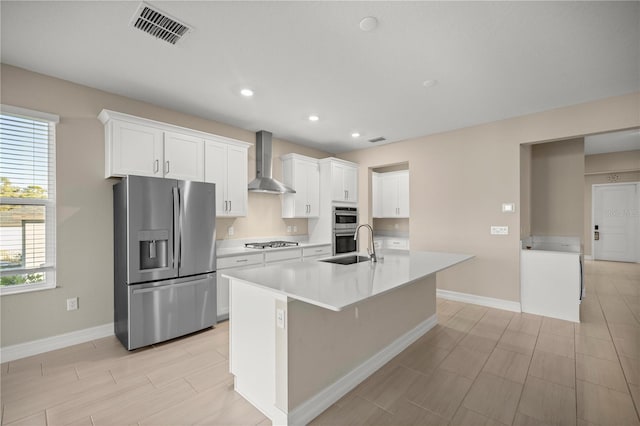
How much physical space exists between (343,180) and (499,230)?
264 centimetres

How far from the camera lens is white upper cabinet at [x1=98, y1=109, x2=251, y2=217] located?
302 cm

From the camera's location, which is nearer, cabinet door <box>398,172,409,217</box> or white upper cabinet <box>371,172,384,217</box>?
cabinet door <box>398,172,409,217</box>

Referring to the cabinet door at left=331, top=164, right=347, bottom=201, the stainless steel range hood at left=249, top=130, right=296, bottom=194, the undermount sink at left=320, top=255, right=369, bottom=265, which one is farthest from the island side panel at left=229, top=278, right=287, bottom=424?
the cabinet door at left=331, top=164, right=347, bottom=201

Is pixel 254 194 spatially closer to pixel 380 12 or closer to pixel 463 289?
pixel 380 12

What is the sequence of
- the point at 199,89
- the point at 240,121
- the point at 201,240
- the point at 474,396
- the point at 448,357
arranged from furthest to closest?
the point at 240,121 → the point at 201,240 → the point at 199,89 → the point at 448,357 → the point at 474,396

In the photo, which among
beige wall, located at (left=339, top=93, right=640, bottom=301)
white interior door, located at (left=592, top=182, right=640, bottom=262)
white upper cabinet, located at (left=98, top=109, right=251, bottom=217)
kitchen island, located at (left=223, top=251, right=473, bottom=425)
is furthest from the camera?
white interior door, located at (left=592, top=182, right=640, bottom=262)

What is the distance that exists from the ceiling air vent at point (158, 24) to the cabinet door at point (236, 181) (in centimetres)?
180

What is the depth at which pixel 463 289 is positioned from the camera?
4406mm

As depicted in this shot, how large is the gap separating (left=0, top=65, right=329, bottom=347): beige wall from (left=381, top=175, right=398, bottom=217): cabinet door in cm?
499

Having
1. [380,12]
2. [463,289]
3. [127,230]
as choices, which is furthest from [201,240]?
[463,289]

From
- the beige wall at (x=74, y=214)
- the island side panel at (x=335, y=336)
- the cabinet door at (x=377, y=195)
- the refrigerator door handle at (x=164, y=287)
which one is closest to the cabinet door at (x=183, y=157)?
the beige wall at (x=74, y=214)

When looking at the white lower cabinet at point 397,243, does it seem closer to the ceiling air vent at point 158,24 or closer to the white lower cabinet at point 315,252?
the white lower cabinet at point 315,252

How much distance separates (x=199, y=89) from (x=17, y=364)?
3.03 metres

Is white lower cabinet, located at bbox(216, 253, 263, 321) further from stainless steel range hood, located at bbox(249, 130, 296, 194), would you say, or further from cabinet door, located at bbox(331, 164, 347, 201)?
cabinet door, located at bbox(331, 164, 347, 201)
